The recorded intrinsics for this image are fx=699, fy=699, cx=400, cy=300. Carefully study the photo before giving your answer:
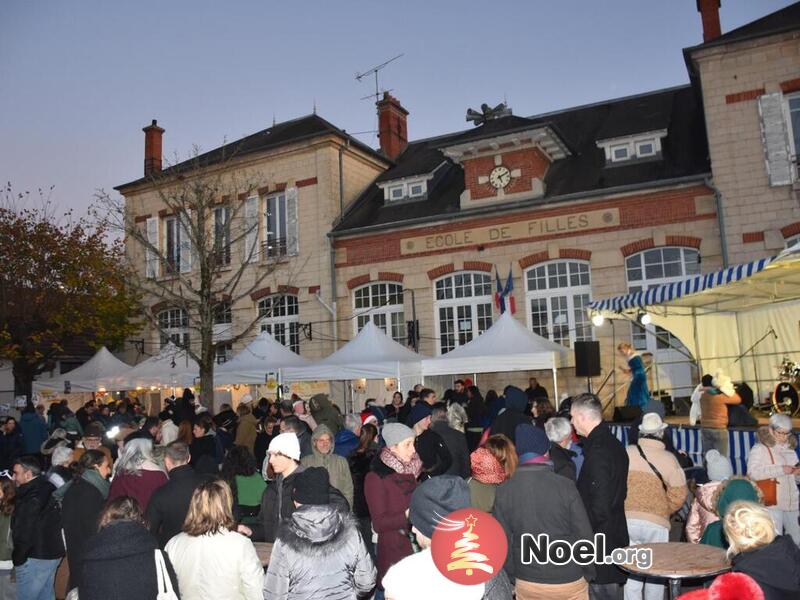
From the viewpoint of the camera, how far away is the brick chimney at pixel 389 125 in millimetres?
24172

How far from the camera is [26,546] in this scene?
526cm

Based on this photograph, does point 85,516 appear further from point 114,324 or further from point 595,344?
point 114,324

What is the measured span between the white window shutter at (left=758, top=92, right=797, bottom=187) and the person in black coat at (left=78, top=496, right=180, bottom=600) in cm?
1534

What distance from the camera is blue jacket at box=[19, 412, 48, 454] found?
12906 millimetres

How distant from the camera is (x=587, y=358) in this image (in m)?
14.1

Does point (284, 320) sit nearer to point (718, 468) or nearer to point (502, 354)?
point (502, 354)

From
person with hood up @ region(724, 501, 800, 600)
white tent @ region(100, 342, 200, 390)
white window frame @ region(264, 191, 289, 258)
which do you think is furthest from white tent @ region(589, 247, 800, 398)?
white window frame @ region(264, 191, 289, 258)

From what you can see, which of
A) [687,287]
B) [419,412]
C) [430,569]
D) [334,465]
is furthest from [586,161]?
[430,569]

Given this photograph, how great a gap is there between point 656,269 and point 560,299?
2395 mm

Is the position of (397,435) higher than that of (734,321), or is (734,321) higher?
(734,321)

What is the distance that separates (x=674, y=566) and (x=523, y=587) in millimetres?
1106

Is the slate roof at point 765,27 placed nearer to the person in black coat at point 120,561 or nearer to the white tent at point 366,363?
the white tent at point 366,363

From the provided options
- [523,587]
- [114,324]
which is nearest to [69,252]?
[114,324]

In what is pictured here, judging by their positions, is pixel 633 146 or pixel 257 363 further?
pixel 633 146
